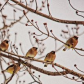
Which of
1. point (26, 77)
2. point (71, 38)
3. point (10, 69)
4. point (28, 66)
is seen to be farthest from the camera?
point (26, 77)

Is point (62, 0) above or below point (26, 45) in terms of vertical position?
above

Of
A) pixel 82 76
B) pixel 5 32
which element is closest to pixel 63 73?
pixel 82 76

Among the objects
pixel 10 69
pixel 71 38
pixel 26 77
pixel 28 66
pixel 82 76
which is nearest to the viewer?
pixel 82 76

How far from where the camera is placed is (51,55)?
1697mm

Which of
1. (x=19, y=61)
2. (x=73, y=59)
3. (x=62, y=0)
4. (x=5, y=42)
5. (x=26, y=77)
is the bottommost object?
(x=26, y=77)

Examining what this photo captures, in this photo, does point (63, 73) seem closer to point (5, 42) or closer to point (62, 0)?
point (5, 42)

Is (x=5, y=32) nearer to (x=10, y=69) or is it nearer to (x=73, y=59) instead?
(x=10, y=69)

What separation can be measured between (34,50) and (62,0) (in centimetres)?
110

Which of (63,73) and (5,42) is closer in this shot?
(63,73)

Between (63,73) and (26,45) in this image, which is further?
(26,45)

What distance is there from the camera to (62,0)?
108 inches

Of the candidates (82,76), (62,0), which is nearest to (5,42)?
(82,76)

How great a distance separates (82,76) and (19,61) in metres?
0.40

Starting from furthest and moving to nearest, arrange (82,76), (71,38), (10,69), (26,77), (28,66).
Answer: (26,77), (10,69), (71,38), (28,66), (82,76)
